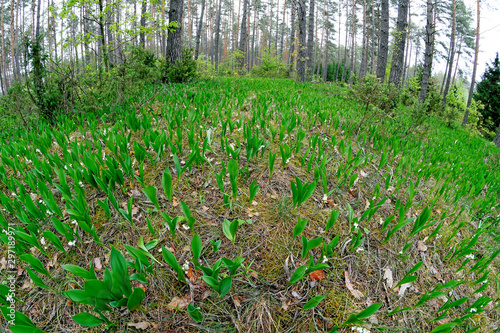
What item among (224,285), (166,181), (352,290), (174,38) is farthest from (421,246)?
(174,38)

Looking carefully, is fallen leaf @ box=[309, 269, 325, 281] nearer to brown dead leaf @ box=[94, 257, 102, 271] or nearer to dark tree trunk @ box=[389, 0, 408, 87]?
brown dead leaf @ box=[94, 257, 102, 271]

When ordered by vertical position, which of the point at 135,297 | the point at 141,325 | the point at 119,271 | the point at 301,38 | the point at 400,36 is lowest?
the point at 141,325

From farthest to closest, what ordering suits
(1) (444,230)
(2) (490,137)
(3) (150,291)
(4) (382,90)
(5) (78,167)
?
(2) (490,137) → (4) (382,90) → (1) (444,230) → (5) (78,167) → (3) (150,291)

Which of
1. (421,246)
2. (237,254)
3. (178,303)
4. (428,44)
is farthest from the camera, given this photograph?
(428,44)

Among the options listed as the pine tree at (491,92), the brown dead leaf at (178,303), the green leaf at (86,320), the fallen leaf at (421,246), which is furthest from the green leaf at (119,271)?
the pine tree at (491,92)

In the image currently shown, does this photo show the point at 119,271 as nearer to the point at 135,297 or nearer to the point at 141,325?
the point at 135,297

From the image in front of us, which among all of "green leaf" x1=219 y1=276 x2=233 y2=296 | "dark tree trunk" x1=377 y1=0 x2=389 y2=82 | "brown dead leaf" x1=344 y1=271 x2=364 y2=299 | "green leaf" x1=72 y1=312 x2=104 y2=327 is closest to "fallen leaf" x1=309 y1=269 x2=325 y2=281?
"brown dead leaf" x1=344 y1=271 x2=364 y2=299

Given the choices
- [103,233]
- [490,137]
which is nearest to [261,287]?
[103,233]

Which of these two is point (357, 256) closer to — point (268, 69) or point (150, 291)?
point (150, 291)

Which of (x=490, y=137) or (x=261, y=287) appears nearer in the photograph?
(x=261, y=287)

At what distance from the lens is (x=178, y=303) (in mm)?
1435

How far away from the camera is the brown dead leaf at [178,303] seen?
1442mm

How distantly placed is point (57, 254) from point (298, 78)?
12300 millimetres

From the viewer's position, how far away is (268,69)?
1440 cm
